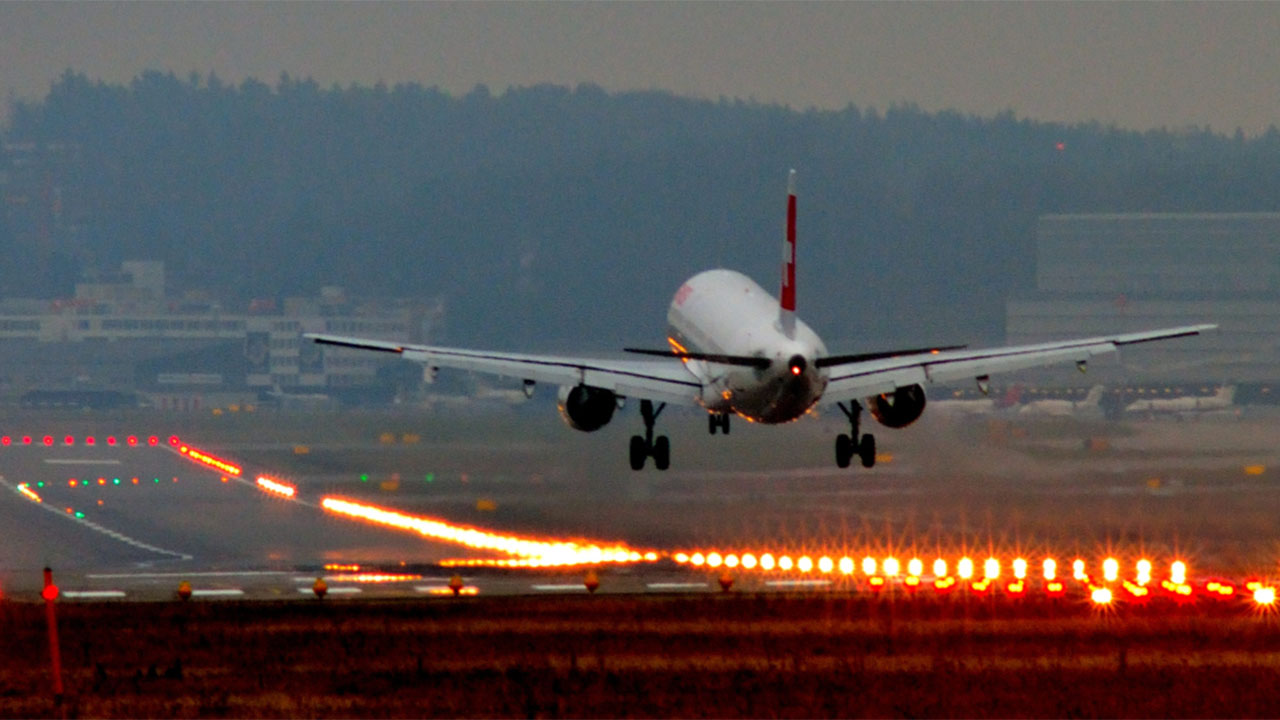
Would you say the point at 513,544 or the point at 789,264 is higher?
the point at 789,264

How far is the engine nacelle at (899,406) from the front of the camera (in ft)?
183

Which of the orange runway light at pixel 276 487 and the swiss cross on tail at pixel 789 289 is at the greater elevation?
the swiss cross on tail at pixel 789 289

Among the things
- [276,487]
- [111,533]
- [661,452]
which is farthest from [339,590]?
[276,487]

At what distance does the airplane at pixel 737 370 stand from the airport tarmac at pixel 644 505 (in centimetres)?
312

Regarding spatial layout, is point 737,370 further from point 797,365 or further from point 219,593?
point 219,593

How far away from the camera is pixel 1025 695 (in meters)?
30.1

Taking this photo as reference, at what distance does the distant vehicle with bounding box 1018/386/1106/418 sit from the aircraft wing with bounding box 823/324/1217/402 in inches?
2457

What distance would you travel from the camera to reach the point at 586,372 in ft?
185

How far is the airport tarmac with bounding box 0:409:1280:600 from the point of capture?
49438 mm

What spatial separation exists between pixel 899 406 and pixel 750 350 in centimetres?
655

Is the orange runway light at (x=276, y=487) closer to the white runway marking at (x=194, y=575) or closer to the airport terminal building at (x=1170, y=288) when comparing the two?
the white runway marking at (x=194, y=575)

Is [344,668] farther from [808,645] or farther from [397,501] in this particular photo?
[397,501]

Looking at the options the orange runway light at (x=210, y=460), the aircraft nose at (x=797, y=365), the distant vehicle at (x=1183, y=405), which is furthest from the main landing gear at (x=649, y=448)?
the distant vehicle at (x=1183, y=405)

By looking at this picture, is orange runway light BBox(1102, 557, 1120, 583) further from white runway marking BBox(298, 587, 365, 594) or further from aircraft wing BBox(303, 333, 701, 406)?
white runway marking BBox(298, 587, 365, 594)
